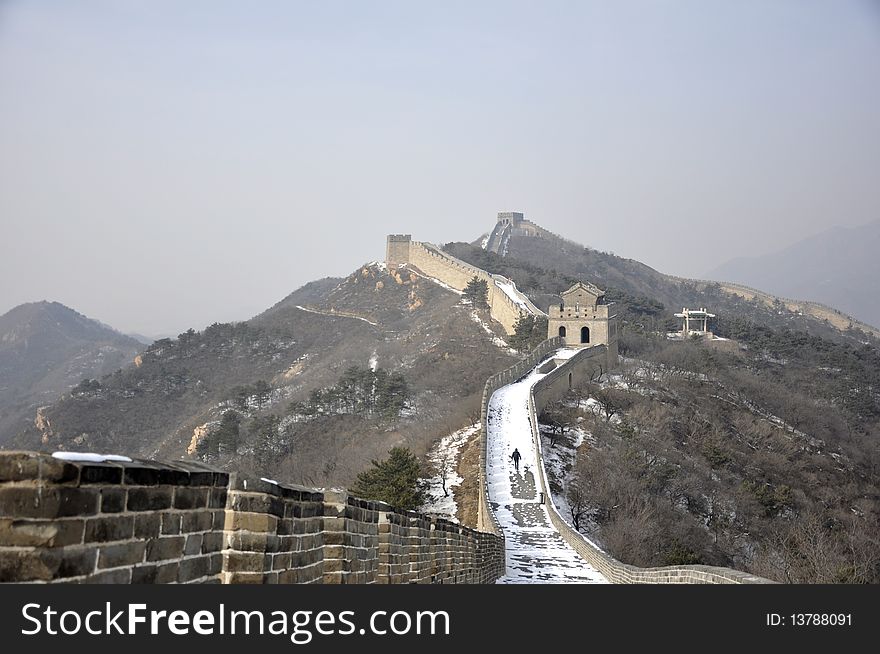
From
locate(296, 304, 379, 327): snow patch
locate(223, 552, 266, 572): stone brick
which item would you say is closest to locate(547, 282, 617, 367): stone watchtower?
locate(296, 304, 379, 327): snow patch

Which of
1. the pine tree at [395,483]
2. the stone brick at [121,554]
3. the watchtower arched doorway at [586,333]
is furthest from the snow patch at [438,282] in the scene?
the stone brick at [121,554]

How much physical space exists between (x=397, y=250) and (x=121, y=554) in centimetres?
6811

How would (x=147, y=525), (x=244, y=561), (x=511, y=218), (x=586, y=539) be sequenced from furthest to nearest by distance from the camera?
1. (x=511, y=218)
2. (x=586, y=539)
3. (x=244, y=561)
4. (x=147, y=525)

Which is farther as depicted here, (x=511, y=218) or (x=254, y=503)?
(x=511, y=218)

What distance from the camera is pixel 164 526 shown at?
137 inches

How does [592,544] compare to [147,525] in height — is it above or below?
below

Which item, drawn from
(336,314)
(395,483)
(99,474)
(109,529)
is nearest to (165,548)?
(109,529)

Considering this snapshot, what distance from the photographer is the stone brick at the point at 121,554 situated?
3.12 meters

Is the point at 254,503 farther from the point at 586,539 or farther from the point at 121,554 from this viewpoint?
the point at 586,539

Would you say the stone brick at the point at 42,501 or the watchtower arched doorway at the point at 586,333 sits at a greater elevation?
the watchtower arched doorway at the point at 586,333

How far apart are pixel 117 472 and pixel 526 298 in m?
47.8

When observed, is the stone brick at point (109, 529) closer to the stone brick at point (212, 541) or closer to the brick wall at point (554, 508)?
the stone brick at point (212, 541)

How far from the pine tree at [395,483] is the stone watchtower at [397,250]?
163 feet

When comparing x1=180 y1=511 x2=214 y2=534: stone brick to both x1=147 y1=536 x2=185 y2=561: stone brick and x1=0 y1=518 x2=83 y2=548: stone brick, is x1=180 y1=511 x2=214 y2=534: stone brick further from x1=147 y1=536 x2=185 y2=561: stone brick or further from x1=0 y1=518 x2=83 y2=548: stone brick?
x1=0 y1=518 x2=83 y2=548: stone brick
